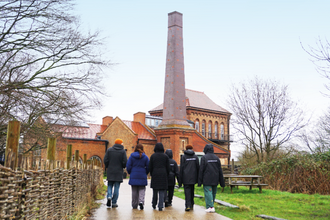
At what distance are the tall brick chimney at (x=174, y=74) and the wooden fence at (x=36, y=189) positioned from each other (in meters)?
25.1

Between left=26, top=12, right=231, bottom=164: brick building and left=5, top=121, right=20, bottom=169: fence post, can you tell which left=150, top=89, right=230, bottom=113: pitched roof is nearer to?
left=26, top=12, right=231, bottom=164: brick building

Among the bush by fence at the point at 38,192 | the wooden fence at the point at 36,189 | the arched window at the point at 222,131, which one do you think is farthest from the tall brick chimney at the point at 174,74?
the wooden fence at the point at 36,189

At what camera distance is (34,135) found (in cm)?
1374

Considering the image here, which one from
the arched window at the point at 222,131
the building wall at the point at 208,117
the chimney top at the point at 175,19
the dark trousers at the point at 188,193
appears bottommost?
the dark trousers at the point at 188,193

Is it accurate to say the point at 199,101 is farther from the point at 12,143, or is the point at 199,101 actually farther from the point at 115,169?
the point at 12,143

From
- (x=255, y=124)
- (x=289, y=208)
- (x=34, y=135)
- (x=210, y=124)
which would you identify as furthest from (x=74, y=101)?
(x=210, y=124)

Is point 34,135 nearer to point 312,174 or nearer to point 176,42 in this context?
point 312,174

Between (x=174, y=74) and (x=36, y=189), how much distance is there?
28.0 metres

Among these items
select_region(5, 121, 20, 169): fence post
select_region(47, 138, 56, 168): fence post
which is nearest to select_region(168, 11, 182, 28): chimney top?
select_region(47, 138, 56, 168): fence post

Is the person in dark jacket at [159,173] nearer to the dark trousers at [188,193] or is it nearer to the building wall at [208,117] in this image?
the dark trousers at [188,193]

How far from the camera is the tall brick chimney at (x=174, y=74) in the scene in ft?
104

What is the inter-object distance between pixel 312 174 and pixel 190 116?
1438 inches

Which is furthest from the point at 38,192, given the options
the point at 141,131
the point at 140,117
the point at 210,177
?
the point at 140,117

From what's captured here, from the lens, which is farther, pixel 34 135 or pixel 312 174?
pixel 312 174
